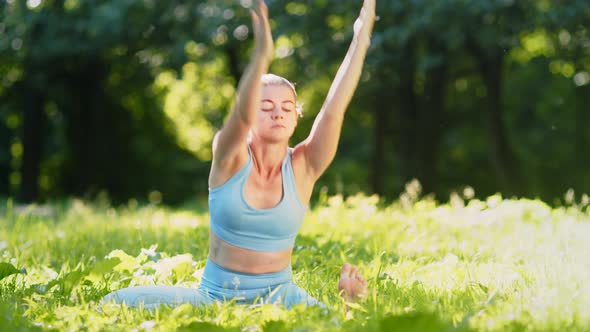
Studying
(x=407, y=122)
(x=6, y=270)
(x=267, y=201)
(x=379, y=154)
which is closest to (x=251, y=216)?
(x=267, y=201)

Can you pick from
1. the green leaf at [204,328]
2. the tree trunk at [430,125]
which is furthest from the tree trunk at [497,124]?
the green leaf at [204,328]

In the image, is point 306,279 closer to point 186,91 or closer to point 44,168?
point 44,168

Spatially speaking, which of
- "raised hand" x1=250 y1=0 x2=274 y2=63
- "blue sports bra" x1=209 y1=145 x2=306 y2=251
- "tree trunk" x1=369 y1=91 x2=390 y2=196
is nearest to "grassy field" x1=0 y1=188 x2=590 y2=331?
"blue sports bra" x1=209 y1=145 x2=306 y2=251

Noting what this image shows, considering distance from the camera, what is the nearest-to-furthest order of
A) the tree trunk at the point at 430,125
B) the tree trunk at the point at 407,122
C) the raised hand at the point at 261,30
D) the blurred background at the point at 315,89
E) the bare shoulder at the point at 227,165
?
the raised hand at the point at 261,30, the bare shoulder at the point at 227,165, the blurred background at the point at 315,89, the tree trunk at the point at 430,125, the tree trunk at the point at 407,122

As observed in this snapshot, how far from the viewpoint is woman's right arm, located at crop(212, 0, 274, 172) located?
2924 mm

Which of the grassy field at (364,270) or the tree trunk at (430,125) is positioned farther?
the tree trunk at (430,125)

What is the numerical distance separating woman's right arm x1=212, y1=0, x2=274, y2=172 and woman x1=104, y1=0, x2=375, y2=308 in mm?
22

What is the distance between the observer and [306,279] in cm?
436

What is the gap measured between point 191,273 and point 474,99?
17.8 metres

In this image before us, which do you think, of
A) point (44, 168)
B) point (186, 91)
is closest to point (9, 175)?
point (44, 168)

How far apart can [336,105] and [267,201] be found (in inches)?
22.6

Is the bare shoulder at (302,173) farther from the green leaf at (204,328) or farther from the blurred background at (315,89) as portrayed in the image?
the blurred background at (315,89)

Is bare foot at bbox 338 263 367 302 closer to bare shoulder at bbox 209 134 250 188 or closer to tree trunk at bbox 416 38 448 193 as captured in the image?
bare shoulder at bbox 209 134 250 188

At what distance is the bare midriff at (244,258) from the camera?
11.5 feet
